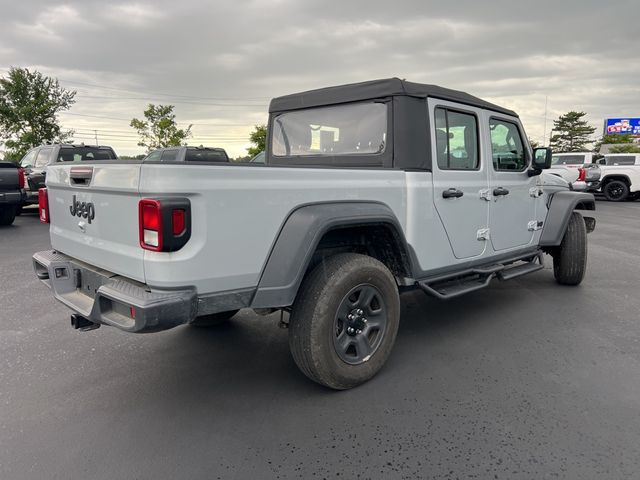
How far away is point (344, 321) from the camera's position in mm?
2887

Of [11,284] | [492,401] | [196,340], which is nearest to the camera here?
[492,401]

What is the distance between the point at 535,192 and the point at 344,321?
9.33 feet

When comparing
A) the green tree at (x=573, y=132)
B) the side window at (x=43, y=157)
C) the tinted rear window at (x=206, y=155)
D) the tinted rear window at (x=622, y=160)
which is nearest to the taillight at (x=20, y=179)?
the side window at (x=43, y=157)

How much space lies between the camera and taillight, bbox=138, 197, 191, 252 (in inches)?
82.6

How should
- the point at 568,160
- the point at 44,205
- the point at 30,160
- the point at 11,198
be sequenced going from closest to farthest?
the point at 44,205 → the point at 11,198 → the point at 30,160 → the point at 568,160

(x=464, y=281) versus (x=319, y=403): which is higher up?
(x=464, y=281)

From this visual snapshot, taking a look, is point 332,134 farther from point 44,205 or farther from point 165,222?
point 44,205

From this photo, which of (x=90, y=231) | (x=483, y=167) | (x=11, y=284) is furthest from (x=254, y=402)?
(x=11, y=284)

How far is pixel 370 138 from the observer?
345 cm

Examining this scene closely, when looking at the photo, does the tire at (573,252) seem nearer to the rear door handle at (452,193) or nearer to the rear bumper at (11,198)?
the rear door handle at (452,193)

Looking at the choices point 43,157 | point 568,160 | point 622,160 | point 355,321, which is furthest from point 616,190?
point 43,157

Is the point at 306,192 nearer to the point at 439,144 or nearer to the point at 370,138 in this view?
the point at 370,138

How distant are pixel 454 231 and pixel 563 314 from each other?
68.9 inches

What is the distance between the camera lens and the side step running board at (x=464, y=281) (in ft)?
11.2
